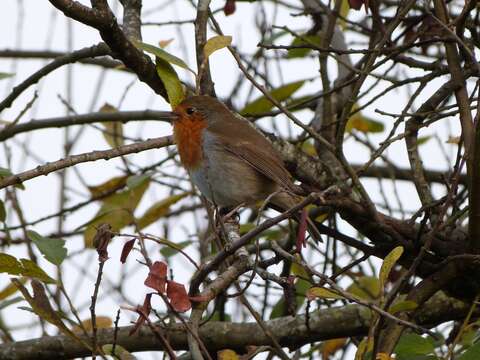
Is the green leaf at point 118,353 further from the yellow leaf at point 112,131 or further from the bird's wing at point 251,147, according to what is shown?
the yellow leaf at point 112,131

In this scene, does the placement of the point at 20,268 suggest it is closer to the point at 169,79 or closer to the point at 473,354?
the point at 169,79

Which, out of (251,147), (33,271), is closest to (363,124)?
(251,147)

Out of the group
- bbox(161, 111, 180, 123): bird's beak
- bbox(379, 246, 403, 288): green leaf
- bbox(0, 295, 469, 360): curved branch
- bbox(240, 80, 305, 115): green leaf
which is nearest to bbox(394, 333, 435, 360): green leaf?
bbox(379, 246, 403, 288): green leaf

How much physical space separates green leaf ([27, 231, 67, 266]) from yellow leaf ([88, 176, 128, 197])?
1963 mm

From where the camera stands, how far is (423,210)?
3.55m

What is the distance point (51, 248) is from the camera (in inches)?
127

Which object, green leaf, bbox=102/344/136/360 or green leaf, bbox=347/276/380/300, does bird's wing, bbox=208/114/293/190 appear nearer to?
green leaf, bbox=347/276/380/300

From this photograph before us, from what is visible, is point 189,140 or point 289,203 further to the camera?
point 189,140

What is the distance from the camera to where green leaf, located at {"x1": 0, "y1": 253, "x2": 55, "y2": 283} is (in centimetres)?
287

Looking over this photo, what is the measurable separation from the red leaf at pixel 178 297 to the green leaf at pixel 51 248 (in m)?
0.82

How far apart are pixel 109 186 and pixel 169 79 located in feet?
5.85

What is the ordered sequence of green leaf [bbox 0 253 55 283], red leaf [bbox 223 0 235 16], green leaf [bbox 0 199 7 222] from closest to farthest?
green leaf [bbox 0 253 55 283], green leaf [bbox 0 199 7 222], red leaf [bbox 223 0 235 16]

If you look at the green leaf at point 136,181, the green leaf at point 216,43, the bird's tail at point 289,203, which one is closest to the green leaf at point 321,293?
the bird's tail at point 289,203

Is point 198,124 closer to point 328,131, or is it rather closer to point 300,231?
point 328,131
